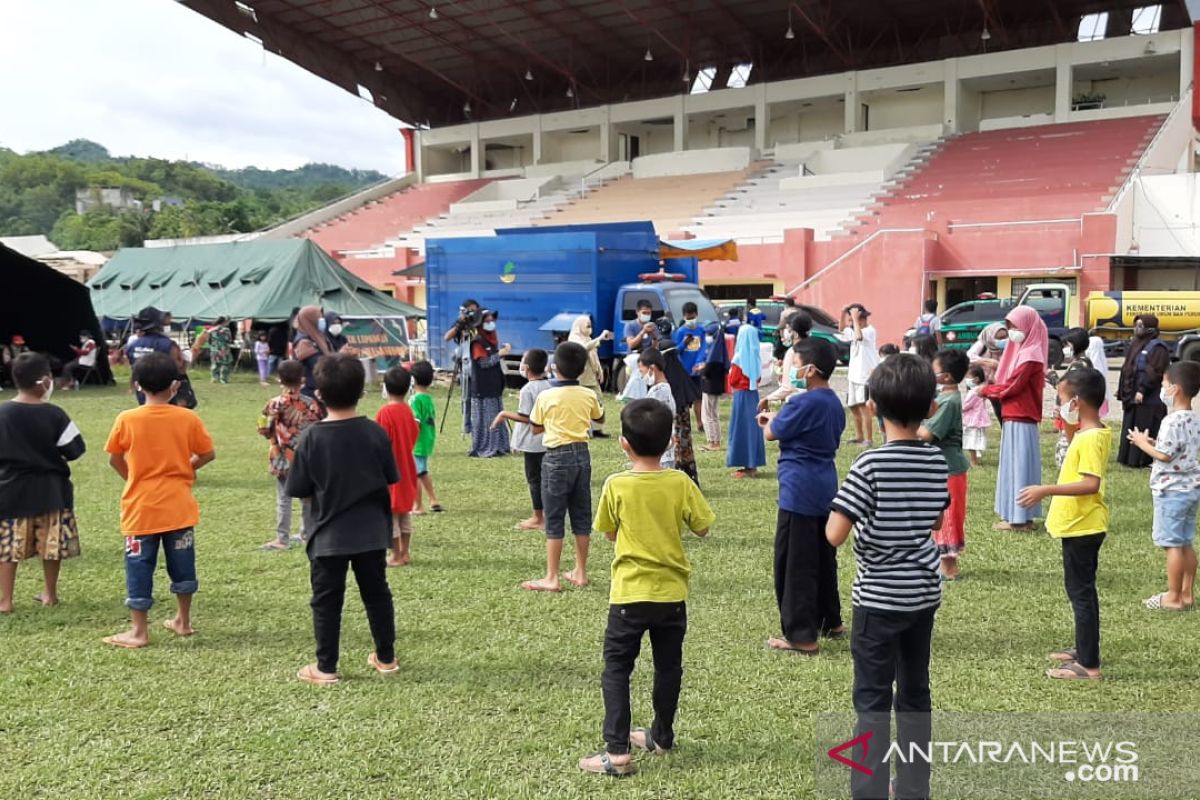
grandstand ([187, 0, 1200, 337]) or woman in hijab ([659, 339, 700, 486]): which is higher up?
grandstand ([187, 0, 1200, 337])

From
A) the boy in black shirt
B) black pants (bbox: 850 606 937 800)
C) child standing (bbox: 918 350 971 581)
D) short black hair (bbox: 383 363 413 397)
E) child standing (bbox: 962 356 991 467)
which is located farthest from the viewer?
child standing (bbox: 962 356 991 467)

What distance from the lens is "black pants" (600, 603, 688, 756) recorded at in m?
3.62

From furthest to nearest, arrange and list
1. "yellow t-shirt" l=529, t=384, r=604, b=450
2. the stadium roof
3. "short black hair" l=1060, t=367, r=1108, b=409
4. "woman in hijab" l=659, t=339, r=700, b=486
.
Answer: the stadium roof → "woman in hijab" l=659, t=339, r=700, b=486 → "yellow t-shirt" l=529, t=384, r=604, b=450 → "short black hair" l=1060, t=367, r=1108, b=409

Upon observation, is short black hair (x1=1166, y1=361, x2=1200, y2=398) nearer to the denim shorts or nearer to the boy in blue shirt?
the denim shorts

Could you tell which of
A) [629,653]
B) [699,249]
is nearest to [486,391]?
[629,653]

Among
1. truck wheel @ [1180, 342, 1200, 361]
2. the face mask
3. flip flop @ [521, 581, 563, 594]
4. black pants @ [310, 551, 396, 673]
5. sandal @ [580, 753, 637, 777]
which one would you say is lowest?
sandal @ [580, 753, 637, 777]

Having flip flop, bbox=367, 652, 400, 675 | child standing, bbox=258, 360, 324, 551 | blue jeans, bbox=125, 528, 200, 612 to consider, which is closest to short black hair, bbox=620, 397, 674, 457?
flip flop, bbox=367, 652, 400, 675

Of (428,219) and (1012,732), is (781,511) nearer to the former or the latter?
(1012,732)

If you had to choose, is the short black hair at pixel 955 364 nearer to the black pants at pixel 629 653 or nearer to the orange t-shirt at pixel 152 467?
the black pants at pixel 629 653

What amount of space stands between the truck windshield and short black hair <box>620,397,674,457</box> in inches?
481

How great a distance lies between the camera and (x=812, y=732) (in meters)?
4.01

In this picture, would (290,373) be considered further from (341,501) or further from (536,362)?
(341,501)

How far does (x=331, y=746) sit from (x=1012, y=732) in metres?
2.72

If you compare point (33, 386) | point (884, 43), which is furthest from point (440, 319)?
point (884, 43)
